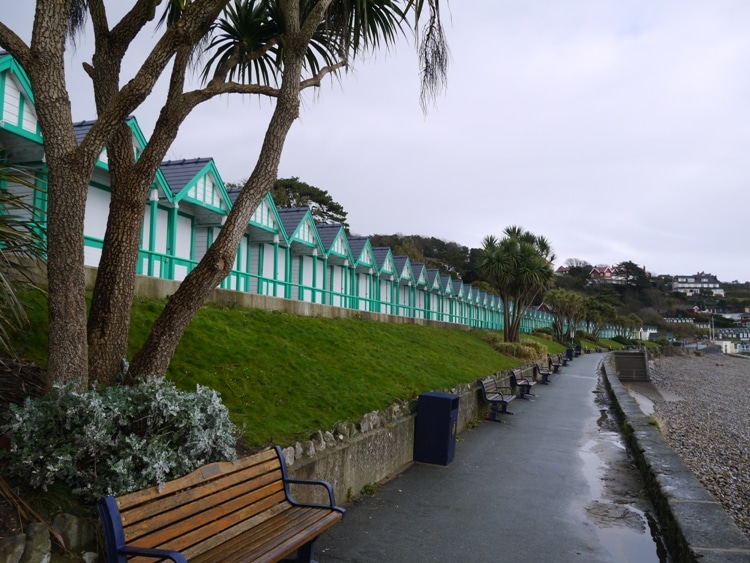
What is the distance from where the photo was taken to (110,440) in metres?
3.47

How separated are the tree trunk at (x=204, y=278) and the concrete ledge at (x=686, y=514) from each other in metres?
4.15

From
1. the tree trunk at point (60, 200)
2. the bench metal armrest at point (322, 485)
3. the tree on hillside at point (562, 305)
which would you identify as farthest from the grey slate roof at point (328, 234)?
the tree on hillside at point (562, 305)

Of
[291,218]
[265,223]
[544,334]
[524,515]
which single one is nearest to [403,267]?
[291,218]

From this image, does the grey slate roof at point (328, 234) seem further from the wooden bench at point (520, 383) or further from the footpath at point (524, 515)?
the footpath at point (524, 515)

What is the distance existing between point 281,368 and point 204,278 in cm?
305

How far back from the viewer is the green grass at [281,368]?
18.6 feet

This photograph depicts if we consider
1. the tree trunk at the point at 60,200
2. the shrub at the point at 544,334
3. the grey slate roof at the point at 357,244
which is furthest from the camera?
the shrub at the point at 544,334

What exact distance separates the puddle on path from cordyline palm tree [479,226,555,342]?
20.9 m

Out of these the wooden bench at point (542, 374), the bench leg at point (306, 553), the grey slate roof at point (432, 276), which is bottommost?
the wooden bench at point (542, 374)

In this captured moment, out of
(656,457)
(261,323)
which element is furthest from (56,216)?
(656,457)

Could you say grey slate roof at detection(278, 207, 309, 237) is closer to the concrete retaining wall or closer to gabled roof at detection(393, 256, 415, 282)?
gabled roof at detection(393, 256, 415, 282)

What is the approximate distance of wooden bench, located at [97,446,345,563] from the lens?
282 cm

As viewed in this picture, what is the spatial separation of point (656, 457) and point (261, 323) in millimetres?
6540

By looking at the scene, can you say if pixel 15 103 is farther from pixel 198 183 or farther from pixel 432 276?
pixel 432 276
